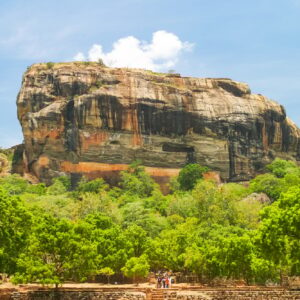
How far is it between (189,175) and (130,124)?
11835mm

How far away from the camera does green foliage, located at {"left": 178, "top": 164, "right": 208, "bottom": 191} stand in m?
77.1

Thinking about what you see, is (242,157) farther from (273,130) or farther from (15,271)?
(15,271)

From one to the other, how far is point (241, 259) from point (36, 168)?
51.1 metres

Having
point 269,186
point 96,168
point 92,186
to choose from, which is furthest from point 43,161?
point 269,186

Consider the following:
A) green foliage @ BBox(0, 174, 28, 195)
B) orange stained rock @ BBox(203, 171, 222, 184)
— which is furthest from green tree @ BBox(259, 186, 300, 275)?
orange stained rock @ BBox(203, 171, 222, 184)

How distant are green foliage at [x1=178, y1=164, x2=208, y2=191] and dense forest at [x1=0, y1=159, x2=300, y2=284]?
8855 millimetres

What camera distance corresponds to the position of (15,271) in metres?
28.0

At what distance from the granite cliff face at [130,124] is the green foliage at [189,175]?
3176 millimetres

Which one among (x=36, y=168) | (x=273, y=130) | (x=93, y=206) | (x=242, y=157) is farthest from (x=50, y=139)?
(x=273, y=130)

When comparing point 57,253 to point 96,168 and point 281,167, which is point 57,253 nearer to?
point 96,168

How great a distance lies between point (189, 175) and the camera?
7725 centimetres

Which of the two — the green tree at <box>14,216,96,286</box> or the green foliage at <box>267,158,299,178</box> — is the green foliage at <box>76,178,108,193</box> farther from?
the green tree at <box>14,216,96,286</box>

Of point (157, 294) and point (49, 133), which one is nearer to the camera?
point (157, 294)

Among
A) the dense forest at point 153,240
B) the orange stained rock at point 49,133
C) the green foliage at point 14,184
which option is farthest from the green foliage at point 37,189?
the orange stained rock at point 49,133
